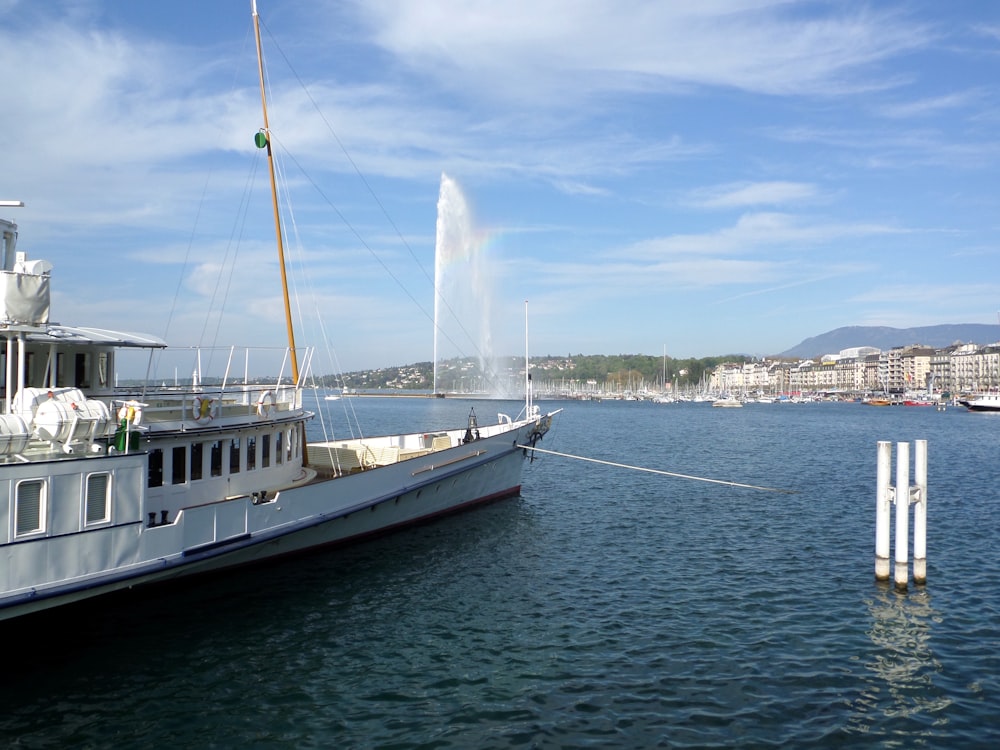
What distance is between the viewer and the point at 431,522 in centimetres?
2616

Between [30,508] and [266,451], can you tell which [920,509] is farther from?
[30,508]

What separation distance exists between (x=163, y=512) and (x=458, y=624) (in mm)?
7471

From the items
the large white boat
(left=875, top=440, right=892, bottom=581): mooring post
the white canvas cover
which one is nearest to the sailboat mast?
the large white boat

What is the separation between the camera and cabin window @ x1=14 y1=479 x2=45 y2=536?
43.1ft

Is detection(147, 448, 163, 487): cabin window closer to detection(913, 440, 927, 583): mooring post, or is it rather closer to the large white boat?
the large white boat

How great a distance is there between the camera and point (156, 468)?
57.4ft

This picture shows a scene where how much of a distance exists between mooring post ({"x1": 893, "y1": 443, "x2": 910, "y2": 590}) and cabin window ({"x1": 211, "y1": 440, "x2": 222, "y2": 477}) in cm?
1652

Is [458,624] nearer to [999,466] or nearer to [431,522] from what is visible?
[431,522]

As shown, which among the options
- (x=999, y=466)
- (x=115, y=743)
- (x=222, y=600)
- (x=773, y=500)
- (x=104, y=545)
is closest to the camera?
(x=115, y=743)

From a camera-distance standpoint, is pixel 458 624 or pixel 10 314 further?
pixel 458 624

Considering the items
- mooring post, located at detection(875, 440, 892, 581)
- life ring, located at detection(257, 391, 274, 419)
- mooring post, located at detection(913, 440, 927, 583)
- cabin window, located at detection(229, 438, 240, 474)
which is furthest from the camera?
life ring, located at detection(257, 391, 274, 419)

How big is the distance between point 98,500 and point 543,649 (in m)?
9.20

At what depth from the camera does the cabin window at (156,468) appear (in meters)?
17.4

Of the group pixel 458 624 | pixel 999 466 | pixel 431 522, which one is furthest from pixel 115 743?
pixel 999 466
